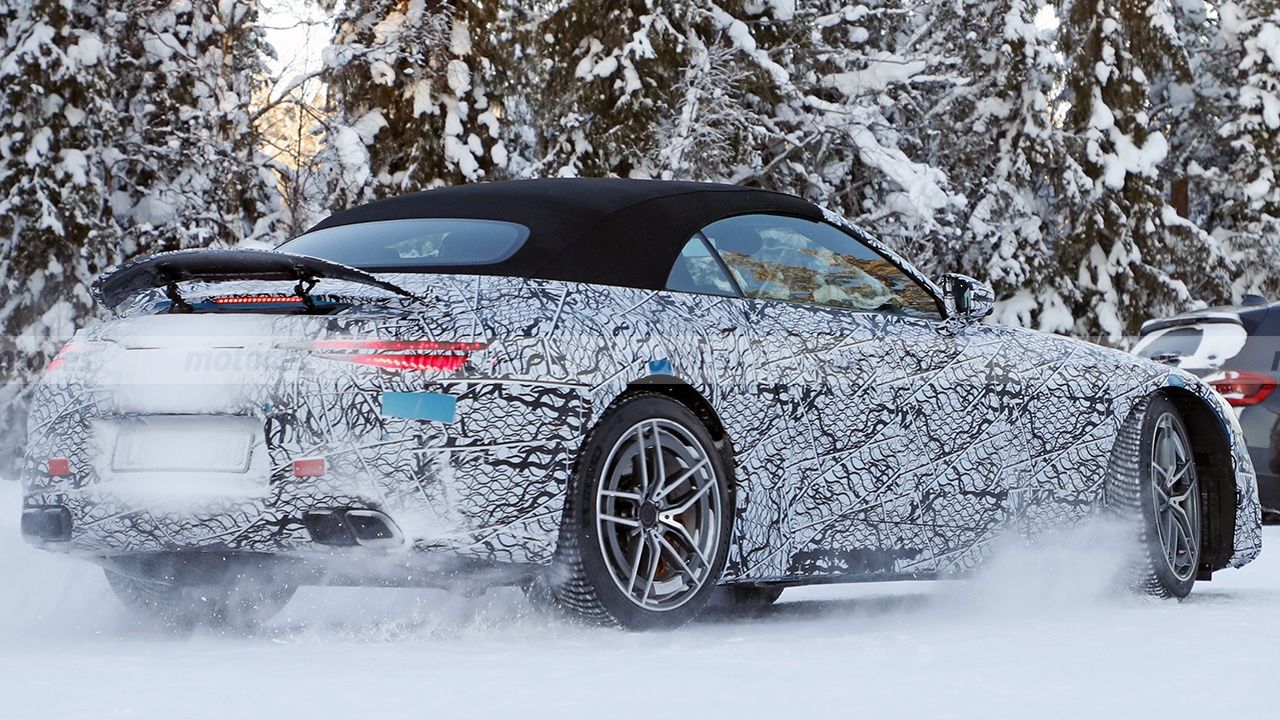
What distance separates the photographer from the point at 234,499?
5.08 metres

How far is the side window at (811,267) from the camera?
6.19 metres

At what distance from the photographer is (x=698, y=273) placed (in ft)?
19.6

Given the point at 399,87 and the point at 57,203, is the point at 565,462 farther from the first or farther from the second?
the point at 57,203

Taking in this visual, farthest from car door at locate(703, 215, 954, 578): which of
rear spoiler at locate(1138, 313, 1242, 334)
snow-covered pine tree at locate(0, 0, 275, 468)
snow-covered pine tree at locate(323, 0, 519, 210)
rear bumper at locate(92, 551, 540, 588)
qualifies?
snow-covered pine tree at locate(0, 0, 275, 468)

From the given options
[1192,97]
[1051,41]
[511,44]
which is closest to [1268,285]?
[1192,97]

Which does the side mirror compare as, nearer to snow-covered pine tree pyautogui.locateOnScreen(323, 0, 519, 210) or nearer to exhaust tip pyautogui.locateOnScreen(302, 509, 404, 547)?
exhaust tip pyautogui.locateOnScreen(302, 509, 404, 547)

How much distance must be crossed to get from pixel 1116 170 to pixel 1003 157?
177cm

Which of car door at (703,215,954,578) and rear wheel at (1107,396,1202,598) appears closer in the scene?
car door at (703,215,954,578)

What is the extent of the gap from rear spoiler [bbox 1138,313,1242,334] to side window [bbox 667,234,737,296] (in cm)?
653

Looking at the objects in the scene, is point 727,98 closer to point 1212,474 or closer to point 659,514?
point 1212,474

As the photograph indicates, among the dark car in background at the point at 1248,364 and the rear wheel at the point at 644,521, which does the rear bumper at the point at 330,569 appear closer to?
the rear wheel at the point at 644,521

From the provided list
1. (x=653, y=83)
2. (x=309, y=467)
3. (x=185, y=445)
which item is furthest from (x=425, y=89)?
(x=309, y=467)

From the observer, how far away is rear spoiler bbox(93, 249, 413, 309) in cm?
515

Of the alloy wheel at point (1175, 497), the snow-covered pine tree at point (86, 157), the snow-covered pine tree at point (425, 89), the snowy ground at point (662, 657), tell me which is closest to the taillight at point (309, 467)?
the snowy ground at point (662, 657)
